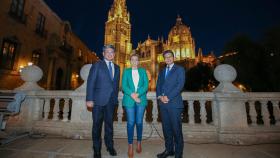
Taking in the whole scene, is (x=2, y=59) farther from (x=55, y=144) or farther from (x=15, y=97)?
(x=55, y=144)

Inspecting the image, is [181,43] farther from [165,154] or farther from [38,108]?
[165,154]

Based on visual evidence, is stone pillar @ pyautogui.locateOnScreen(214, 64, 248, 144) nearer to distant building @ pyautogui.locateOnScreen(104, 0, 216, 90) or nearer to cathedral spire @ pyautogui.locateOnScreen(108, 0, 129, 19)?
distant building @ pyautogui.locateOnScreen(104, 0, 216, 90)

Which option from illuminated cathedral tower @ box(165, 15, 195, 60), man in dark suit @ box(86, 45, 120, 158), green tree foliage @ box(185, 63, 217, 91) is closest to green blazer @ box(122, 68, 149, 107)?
man in dark suit @ box(86, 45, 120, 158)

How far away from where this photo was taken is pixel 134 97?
337cm

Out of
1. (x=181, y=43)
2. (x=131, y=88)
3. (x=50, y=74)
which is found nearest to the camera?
(x=131, y=88)

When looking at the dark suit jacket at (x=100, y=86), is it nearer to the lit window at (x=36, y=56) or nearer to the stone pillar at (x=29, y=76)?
the stone pillar at (x=29, y=76)

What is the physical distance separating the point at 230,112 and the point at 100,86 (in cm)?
356

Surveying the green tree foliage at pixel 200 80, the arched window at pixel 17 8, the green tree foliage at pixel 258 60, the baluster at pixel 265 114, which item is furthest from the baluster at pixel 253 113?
the green tree foliage at pixel 200 80

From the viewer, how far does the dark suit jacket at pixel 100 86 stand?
3312 mm

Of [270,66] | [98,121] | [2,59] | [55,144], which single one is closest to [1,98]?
[55,144]

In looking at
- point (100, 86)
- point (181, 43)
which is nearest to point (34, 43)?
point (100, 86)

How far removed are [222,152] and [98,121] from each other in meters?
2.80

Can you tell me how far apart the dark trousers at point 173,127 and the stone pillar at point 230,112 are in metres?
1.84

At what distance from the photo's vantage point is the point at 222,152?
3625 mm
